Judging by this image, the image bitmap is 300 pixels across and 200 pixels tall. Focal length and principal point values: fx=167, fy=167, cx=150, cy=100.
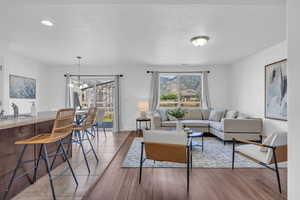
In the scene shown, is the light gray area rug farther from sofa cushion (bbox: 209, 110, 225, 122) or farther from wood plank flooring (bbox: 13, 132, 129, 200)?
sofa cushion (bbox: 209, 110, 225, 122)

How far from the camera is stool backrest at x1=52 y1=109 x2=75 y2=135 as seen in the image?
1836 mm

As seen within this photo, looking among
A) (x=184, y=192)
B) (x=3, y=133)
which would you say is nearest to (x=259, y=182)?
(x=184, y=192)

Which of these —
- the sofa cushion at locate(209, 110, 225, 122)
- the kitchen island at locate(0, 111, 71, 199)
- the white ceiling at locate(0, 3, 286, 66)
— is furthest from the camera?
the sofa cushion at locate(209, 110, 225, 122)

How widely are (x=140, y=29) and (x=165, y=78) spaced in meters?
3.63

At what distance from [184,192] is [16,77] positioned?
5.58m

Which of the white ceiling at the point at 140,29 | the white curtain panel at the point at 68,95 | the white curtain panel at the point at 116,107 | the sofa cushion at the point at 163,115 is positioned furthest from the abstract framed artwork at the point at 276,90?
the white curtain panel at the point at 68,95

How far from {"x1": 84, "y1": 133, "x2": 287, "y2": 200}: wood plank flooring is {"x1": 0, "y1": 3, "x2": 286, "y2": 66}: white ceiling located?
2263 mm

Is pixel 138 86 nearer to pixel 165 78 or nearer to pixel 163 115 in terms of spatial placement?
pixel 165 78

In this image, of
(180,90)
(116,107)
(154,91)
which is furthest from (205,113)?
(116,107)

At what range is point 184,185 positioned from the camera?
2.31m

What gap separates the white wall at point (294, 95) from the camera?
134 centimetres

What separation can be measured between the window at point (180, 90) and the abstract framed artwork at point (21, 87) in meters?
4.52

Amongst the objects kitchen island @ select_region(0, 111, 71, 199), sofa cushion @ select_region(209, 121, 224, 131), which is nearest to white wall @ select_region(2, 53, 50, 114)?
kitchen island @ select_region(0, 111, 71, 199)

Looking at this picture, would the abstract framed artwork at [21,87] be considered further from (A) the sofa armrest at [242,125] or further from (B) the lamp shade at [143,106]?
(A) the sofa armrest at [242,125]
